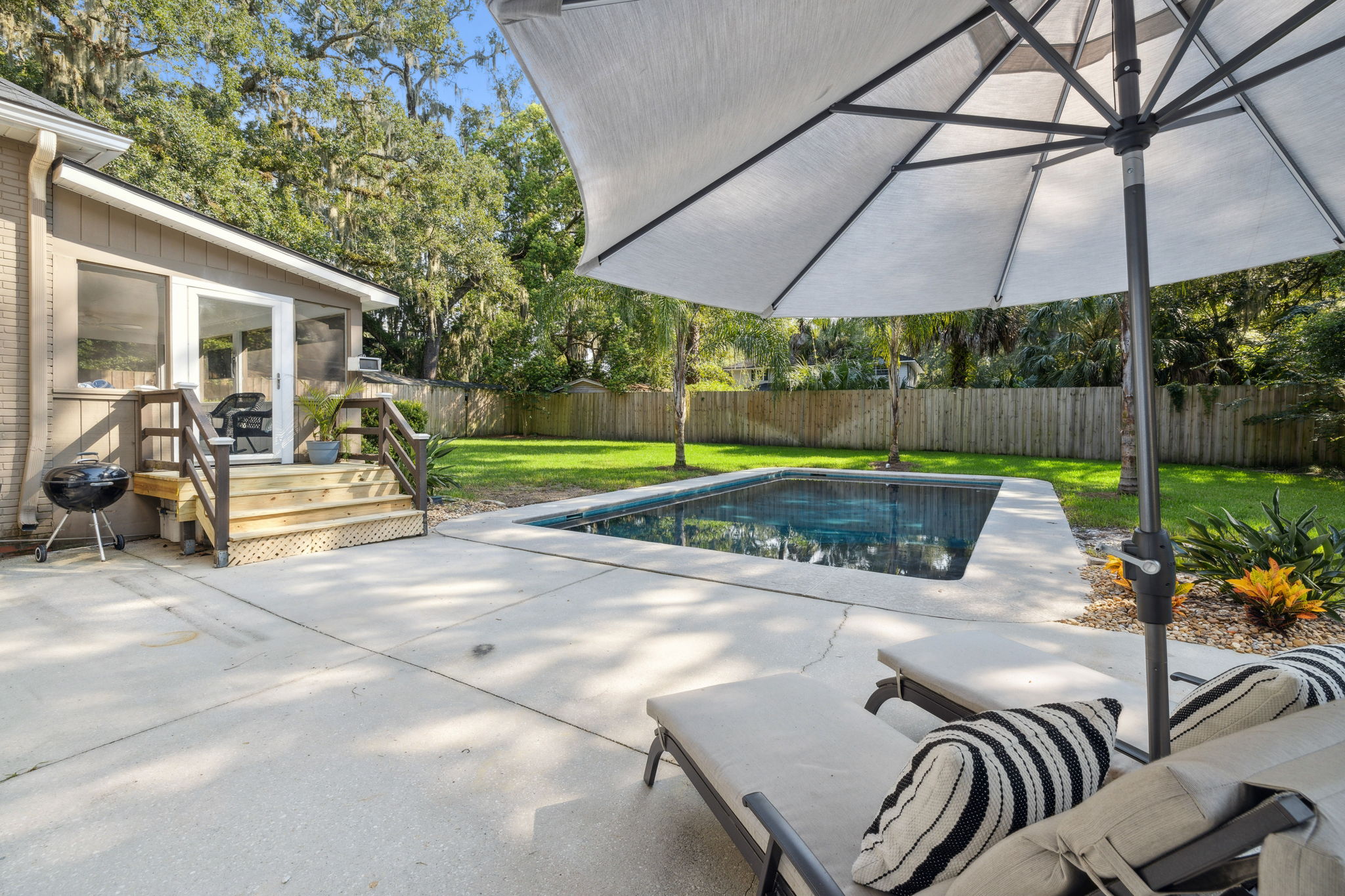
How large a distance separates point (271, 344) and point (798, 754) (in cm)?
737

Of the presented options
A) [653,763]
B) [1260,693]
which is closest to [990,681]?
[1260,693]

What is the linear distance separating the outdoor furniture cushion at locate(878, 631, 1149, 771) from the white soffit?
684 centimetres

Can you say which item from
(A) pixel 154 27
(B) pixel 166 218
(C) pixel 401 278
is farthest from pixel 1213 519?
(A) pixel 154 27

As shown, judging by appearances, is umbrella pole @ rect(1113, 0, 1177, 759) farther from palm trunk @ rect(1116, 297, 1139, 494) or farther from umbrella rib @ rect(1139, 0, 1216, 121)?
palm trunk @ rect(1116, 297, 1139, 494)

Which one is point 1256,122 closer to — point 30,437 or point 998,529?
point 998,529

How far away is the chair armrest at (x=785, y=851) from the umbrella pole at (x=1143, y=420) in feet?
2.33

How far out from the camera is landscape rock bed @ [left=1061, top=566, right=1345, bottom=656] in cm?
311

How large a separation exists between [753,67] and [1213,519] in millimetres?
4502

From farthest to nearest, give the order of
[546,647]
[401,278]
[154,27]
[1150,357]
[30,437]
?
[401,278] < [154,27] < [30,437] < [546,647] < [1150,357]

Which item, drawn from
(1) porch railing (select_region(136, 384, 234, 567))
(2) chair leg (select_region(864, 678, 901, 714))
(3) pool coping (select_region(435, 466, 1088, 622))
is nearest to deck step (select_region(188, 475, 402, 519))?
(1) porch railing (select_region(136, 384, 234, 567))

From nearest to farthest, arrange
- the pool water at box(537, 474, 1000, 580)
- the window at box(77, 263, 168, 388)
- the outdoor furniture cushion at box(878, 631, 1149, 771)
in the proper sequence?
the outdoor furniture cushion at box(878, 631, 1149, 771)
the window at box(77, 263, 168, 388)
the pool water at box(537, 474, 1000, 580)

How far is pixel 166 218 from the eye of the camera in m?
5.83

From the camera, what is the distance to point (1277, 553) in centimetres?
359

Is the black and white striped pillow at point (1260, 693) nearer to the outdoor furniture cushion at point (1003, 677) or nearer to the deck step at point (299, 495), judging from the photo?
the outdoor furniture cushion at point (1003, 677)
